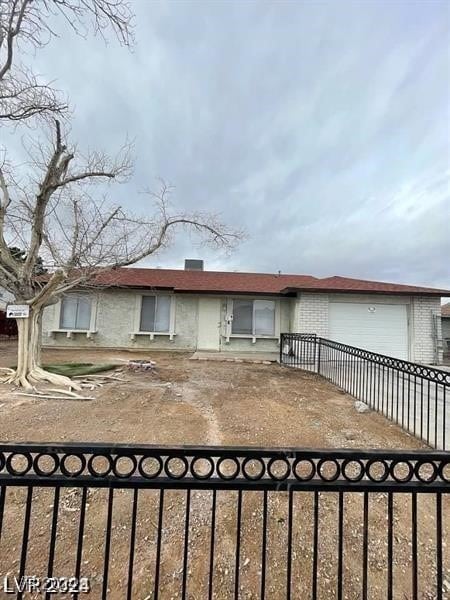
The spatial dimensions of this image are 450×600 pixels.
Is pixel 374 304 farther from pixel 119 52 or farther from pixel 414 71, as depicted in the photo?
pixel 119 52

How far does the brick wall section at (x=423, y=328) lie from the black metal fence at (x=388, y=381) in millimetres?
3664

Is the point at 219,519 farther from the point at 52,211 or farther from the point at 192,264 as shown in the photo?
the point at 192,264

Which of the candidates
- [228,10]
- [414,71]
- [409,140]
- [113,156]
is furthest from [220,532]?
[409,140]

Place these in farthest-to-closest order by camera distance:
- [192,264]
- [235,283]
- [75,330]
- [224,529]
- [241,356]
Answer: [192,264] < [235,283] < [75,330] < [241,356] < [224,529]

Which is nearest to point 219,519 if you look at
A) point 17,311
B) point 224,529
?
point 224,529

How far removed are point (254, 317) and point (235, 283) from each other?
1.87 metres

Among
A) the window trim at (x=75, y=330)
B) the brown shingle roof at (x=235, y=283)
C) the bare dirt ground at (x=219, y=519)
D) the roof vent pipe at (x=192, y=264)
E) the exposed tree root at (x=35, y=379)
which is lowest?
the bare dirt ground at (x=219, y=519)

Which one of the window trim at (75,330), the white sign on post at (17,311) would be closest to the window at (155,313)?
the window trim at (75,330)

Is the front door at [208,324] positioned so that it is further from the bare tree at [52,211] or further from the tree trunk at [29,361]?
the tree trunk at [29,361]

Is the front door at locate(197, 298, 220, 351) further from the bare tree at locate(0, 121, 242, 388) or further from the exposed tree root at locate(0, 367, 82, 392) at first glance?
the exposed tree root at locate(0, 367, 82, 392)

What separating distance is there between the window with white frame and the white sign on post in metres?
6.36

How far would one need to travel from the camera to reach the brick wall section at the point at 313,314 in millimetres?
11008

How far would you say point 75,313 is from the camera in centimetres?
1288

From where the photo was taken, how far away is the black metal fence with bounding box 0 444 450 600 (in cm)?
133
